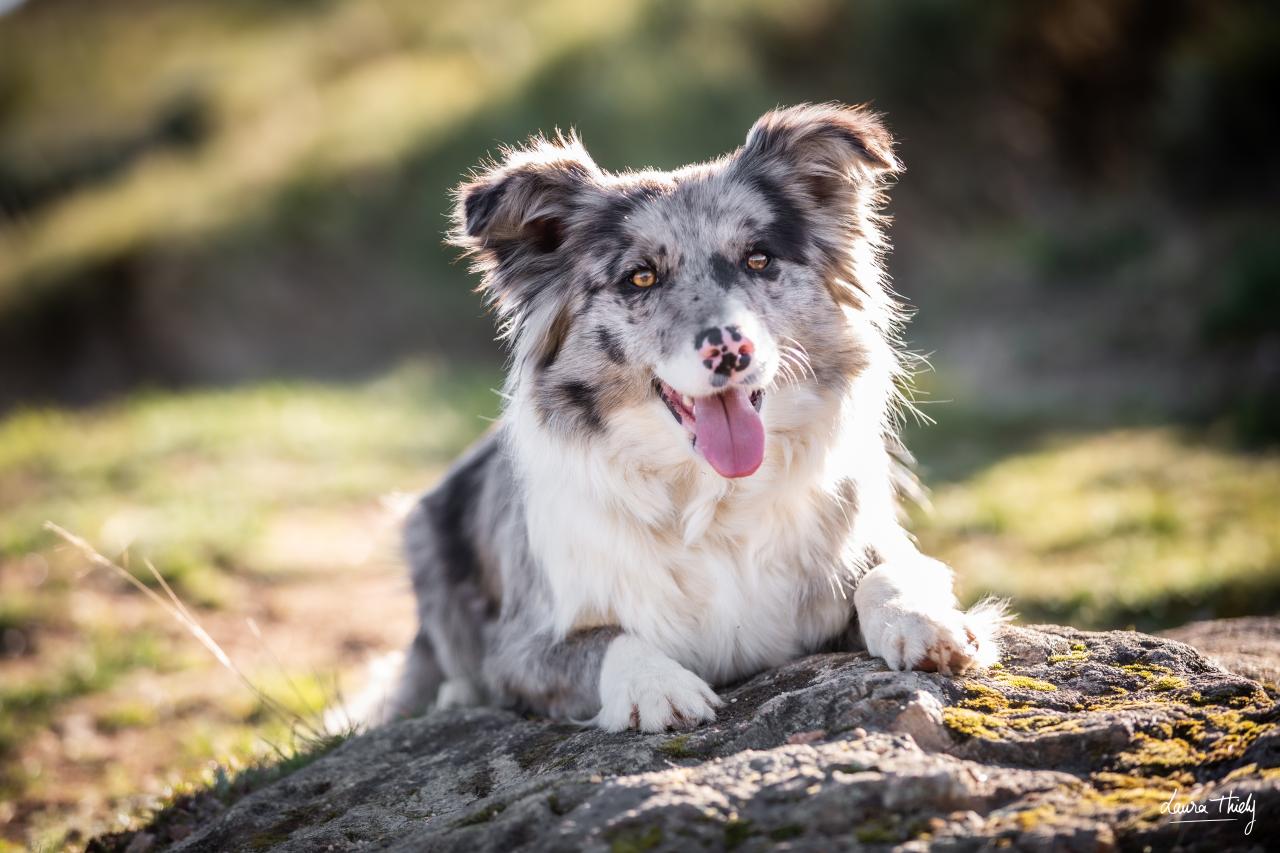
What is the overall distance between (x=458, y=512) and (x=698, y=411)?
1.91 meters

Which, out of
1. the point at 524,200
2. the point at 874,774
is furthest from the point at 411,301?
the point at 874,774

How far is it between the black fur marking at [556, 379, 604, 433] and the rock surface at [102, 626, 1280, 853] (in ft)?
3.41

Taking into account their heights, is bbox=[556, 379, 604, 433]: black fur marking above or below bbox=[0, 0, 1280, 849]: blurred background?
below

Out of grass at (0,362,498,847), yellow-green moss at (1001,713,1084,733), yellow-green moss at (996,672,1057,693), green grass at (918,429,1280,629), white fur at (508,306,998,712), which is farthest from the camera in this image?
green grass at (918,429,1280,629)

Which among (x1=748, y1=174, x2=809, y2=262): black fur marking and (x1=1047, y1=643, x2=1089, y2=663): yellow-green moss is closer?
(x1=1047, y1=643, x2=1089, y2=663): yellow-green moss

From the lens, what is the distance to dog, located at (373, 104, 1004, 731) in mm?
3473

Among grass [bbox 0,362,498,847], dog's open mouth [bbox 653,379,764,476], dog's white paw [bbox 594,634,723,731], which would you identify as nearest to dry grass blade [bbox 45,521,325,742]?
grass [bbox 0,362,498,847]

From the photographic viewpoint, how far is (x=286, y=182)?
16266 mm

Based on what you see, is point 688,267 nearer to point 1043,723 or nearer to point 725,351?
point 725,351

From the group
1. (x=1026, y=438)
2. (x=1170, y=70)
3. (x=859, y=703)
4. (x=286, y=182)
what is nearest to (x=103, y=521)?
(x=859, y=703)

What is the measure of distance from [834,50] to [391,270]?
311 inches

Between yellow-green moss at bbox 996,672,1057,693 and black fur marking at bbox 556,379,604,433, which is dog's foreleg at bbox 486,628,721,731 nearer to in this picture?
black fur marking at bbox 556,379,604,433

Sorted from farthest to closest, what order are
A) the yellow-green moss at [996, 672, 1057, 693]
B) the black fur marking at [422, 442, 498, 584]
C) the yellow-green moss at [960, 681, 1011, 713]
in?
the black fur marking at [422, 442, 498, 584] → the yellow-green moss at [996, 672, 1057, 693] → the yellow-green moss at [960, 681, 1011, 713]

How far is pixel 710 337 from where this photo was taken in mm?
3273
